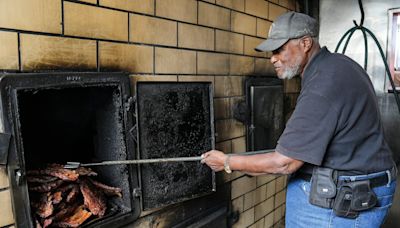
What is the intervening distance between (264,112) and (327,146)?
1.12 meters

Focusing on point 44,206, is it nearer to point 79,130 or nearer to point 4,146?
point 4,146

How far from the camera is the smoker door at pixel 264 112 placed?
253cm

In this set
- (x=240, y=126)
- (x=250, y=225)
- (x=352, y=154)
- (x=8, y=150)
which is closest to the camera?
(x=8, y=150)

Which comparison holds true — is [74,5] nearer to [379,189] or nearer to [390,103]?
[379,189]

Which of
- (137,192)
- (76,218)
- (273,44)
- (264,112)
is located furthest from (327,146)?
(76,218)

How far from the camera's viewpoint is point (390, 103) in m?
3.15

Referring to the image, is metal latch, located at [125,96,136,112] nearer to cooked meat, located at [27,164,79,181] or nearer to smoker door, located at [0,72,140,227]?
smoker door, located at [0,72,140,227]

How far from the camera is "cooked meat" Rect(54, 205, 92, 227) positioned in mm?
1400

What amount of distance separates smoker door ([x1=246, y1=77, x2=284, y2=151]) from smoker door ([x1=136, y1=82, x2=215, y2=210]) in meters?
0.67

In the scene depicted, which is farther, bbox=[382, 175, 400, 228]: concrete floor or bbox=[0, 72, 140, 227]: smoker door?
bbox=[382, 175, 400, 228]: concrete floor

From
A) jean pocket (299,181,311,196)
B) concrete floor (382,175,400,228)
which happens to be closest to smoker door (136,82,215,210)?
jean pocket (299,181,311,196)

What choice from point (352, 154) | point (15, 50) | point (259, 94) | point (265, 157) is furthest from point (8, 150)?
point (259, 94)

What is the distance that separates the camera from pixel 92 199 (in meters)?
1.51

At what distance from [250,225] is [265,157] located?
1.41 meters
